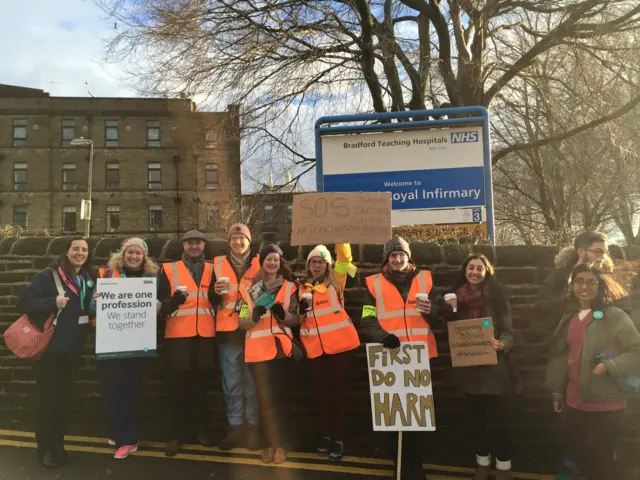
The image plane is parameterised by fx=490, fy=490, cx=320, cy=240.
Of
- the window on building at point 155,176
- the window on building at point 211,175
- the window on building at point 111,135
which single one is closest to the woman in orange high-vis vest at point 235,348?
the window on building at point 211,175

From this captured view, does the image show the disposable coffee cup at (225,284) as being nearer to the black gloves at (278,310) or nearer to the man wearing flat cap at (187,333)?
the man wearing flat cap at (187,333)

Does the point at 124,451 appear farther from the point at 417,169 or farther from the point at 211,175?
the point at 211,175

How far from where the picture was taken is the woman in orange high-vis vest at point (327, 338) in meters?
4.49

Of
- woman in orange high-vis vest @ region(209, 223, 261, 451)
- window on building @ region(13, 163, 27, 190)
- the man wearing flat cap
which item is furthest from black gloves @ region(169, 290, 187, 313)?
window on building @ region(13, 163, 27, 190)

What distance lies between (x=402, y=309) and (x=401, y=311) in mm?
19

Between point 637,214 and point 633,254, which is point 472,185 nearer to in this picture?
point 633,254

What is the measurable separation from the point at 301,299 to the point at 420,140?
347 centimetres

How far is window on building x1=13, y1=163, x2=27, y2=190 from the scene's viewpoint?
38.5 metres

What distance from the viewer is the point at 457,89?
1101cm

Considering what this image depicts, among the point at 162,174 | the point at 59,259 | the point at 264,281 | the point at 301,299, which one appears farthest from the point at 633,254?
the point at 162,174

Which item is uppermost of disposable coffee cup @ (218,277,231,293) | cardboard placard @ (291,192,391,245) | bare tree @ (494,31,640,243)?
bare tree @ (494,31,640,243)

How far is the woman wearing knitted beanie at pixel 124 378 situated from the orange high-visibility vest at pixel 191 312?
26 cm

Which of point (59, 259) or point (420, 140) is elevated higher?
point (420, 140)

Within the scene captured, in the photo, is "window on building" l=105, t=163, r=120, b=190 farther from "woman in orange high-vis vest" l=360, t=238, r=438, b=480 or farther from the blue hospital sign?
"woman in orange high-vis vest" l=360, t=238, r=438, b=480
